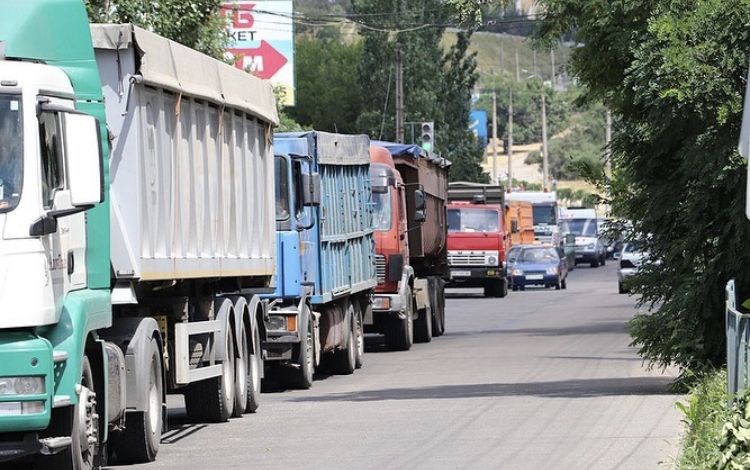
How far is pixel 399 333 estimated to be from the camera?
29734 millimetres

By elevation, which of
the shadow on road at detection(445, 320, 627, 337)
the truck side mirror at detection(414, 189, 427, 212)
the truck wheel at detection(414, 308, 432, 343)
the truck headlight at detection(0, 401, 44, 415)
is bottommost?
the shadow on road at detection(445, 320, 627, 337)

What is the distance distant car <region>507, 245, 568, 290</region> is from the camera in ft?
194

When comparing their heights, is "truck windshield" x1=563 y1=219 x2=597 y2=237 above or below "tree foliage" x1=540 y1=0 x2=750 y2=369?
below

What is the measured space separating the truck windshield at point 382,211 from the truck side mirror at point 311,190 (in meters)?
6.93

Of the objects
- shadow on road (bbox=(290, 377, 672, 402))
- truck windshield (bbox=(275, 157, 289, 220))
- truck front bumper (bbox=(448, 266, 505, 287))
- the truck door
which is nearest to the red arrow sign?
truck front bumper (bbox=(448, 266, 505, 287))

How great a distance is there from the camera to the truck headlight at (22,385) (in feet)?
36.4

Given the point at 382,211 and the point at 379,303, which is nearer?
the point at 379,303

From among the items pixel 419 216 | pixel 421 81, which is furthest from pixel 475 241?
pixel 421 81

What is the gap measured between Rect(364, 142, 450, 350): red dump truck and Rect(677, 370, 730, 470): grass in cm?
1190

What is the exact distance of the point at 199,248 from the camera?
16.6 meters

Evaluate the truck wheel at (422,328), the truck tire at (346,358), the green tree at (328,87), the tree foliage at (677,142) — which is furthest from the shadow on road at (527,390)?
the green tree at (328,87)

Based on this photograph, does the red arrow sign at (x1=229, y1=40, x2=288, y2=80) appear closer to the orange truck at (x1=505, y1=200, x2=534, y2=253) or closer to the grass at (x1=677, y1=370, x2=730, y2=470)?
the orange truck at (x1=505, y1=200, x2=534, y2=253)

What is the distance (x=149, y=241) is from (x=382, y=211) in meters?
14.8

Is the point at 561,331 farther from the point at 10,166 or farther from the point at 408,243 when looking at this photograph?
the point at 10,166
